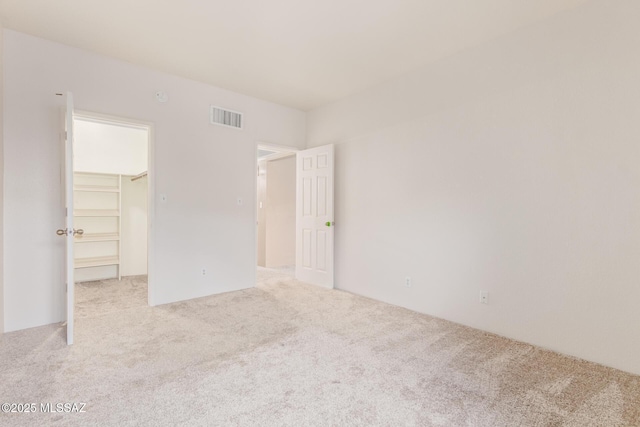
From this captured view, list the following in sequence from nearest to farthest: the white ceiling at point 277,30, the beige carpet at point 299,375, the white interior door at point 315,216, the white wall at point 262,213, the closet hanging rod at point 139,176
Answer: the beige carpet at point 299,375, the white ceiling at point 277,30, the white interior door at point 315,216, the closet hanging rod at point 139,176, the white wall at point 262,213

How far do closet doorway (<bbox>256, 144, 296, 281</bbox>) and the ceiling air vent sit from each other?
2014mm

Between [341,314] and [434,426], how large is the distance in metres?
1.78

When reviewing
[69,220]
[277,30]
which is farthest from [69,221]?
[277,30]

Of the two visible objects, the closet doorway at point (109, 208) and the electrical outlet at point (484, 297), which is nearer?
the electrical outlet at point (484, 297)

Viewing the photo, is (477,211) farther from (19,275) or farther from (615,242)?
(19,275)

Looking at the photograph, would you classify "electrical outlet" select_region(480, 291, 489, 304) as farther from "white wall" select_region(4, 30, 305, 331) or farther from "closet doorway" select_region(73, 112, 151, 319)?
"closet doorway" select_region(73, 112, 151, 319)

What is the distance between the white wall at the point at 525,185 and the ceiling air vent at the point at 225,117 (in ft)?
6.24

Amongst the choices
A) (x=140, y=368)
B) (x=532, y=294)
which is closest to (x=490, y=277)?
(x=532, y=294)

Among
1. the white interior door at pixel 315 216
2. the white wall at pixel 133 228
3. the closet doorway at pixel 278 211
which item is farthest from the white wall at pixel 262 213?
the white wall at pixel 133 228

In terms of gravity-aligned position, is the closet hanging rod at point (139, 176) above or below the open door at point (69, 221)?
above

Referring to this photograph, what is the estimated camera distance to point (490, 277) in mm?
2898

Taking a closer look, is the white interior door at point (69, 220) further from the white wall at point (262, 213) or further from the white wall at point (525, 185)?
the white wall at point (262, 213)

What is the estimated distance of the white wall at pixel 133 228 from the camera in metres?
5.05

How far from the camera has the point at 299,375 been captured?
2.12 m
